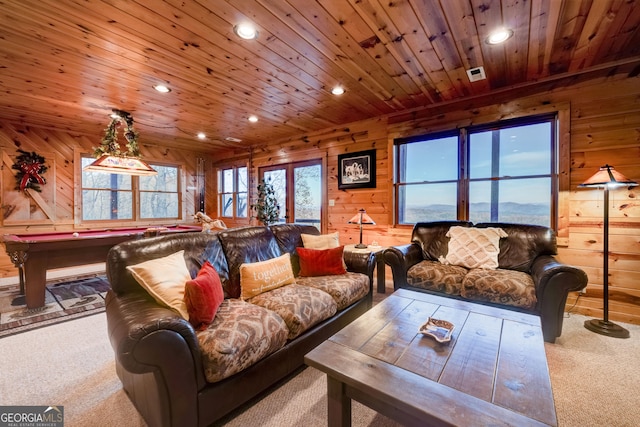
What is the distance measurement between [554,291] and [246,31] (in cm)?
326

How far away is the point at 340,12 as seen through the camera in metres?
1.94

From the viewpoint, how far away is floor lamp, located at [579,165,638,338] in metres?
2.39

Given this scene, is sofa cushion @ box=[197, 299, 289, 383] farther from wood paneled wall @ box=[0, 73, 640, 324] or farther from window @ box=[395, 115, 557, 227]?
window @ box=[395, 115, 557, 227]

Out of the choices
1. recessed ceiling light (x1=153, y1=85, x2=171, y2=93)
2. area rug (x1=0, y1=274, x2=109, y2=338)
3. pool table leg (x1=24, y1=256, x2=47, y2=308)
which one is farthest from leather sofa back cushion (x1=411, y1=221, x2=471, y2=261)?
pool table leg (x1=24, y1=256, x2=47, y2=308)

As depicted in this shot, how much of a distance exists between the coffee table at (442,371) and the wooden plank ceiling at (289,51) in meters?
2.14

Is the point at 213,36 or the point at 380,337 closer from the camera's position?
the point at 380,337

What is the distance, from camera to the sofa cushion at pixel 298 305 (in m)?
1.81

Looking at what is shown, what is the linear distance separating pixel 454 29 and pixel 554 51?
1.10 metres

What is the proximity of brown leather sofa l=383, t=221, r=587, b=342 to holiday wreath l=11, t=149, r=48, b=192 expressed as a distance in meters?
5.83

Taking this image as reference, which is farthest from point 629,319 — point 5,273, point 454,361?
point 5,273

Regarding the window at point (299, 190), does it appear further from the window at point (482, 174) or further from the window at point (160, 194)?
the window at point (160, 194)

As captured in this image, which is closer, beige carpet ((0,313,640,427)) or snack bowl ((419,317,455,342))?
snack bowl ((419,317,455,342))

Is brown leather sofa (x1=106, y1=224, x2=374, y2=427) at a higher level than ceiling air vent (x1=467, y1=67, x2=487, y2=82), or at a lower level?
lower

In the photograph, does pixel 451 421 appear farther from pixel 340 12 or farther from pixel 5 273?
pixel 5 273
